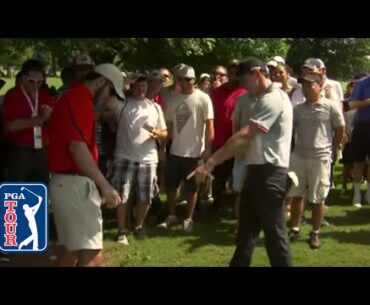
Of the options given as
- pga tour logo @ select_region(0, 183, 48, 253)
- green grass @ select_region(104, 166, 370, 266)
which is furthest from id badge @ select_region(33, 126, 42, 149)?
green grass @ select_region(104, 166, 370, 266)

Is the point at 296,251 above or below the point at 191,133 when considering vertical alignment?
below

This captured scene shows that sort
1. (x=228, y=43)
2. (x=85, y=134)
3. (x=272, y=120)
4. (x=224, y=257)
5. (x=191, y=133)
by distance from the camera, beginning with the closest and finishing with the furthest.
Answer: (x=85, y=134)
(x=272, y=120)
(x=224, y=257)
(x=191, y=133)
(x=228, y=43)

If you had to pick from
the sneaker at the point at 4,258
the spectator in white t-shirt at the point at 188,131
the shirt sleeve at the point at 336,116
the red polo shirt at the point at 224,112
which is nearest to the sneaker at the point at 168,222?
the spectator in white t-shirt at the point at 188,131

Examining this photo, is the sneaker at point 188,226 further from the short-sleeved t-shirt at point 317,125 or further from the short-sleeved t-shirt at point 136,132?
the short-sleeved t-shirt at point 317,125

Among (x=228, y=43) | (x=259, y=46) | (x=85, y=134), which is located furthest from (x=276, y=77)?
(x=259, y=46)

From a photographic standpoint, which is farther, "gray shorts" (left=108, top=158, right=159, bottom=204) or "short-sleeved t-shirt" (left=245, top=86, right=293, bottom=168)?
"gray shorts" (left=108, top=158, right=159, bottom=204)

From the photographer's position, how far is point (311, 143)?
19.4ft

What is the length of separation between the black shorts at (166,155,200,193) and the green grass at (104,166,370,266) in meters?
0.50

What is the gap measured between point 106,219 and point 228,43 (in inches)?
286

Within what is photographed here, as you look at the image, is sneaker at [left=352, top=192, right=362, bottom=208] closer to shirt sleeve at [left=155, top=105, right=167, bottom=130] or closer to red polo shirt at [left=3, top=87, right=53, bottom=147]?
shirt sleeve at [left=155, top=105, right=167, bottom=130]

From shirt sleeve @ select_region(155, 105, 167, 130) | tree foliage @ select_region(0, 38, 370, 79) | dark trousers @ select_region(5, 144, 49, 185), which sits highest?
tree foliage @ select_region(0, 38, 370, 79)

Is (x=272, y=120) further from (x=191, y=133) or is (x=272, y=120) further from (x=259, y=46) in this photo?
(x=259, y=46)

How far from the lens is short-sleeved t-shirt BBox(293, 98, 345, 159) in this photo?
5898 mm

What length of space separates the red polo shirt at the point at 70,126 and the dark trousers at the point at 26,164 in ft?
5.14
